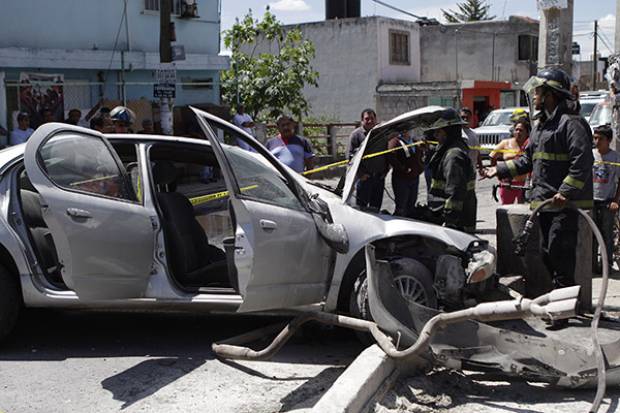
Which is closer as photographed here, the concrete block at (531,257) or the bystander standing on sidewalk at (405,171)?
the concrete block at (531,257)

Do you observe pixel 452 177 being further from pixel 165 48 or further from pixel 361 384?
pixel 165 48

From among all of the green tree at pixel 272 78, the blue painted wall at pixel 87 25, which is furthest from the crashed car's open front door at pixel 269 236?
the green tree at pixel 272 78

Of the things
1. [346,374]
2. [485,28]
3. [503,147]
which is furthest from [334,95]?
[346,374]

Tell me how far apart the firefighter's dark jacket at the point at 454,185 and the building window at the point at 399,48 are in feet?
106

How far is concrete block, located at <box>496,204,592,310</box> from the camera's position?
22.2ft

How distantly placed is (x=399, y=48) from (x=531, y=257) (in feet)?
109

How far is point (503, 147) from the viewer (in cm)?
1109

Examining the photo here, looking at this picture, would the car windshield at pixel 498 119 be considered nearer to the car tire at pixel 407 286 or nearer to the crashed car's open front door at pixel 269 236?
the car tire at pixel 407 286

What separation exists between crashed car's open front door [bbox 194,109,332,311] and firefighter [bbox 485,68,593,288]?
73.0 inches

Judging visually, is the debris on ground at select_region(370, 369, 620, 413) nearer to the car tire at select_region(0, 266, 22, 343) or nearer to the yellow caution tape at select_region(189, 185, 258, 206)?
the yellow caution tape at select_region(189, 185, 258, 206)

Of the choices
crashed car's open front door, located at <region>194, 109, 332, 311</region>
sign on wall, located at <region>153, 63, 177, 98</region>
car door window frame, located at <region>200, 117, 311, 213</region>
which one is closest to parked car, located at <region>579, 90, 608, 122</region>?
sign on wall, located at <region>153, 63, 177, 98</region>

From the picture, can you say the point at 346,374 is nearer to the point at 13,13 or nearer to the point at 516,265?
the point at 516,265

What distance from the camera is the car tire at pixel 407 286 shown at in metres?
5.81

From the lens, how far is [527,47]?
45.2 metres
